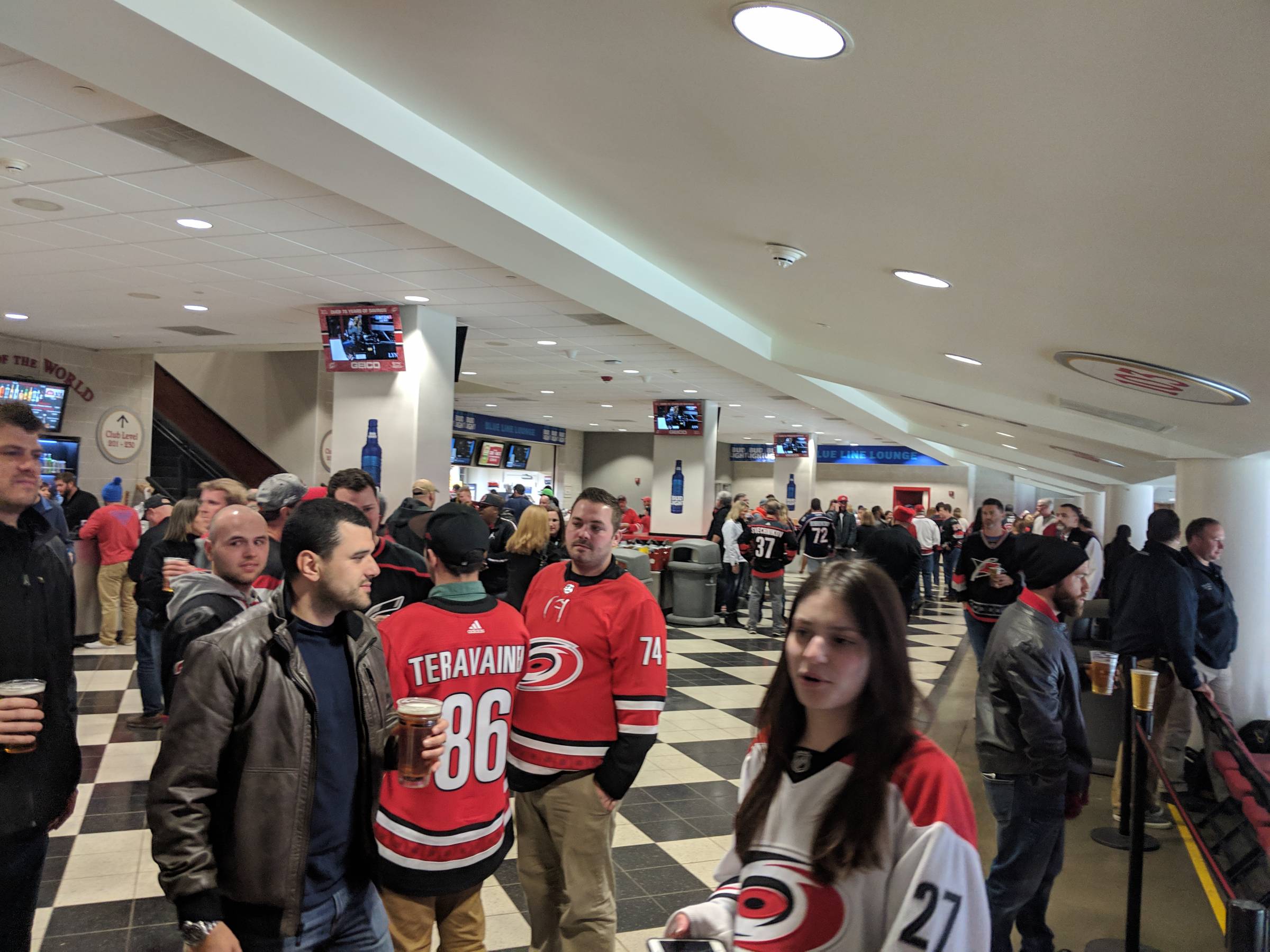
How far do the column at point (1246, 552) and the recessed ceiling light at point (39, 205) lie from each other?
8457 mm

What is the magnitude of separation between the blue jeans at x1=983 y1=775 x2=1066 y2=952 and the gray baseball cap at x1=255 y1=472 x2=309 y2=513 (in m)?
2.86

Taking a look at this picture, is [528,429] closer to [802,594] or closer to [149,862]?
[149,862]

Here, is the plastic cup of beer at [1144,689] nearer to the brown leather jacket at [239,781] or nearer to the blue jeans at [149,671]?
the brown leather jacket at [239,781]

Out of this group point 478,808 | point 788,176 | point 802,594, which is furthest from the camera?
point 788,176

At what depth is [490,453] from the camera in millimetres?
24219

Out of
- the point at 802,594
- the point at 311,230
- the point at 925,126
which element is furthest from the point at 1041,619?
the point at 311,230

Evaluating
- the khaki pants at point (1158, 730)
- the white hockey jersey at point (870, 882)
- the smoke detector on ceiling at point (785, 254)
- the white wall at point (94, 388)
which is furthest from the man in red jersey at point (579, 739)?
the white wall at point (94, 388)

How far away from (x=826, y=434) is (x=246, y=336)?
1746 centimetres

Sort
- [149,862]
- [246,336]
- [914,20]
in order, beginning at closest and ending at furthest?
[914,20] → [149,862] → [246,336]

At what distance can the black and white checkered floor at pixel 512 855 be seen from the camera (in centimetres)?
324

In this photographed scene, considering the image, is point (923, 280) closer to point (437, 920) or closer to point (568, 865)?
point (568, 865)

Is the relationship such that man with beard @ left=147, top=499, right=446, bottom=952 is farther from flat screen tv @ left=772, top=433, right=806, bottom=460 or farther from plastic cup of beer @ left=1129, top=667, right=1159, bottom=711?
flat screen tv @ left=772, top=433, right=806, bottom=460

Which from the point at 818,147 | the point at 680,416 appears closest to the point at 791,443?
the point at 680,416

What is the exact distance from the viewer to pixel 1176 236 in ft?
8.23
